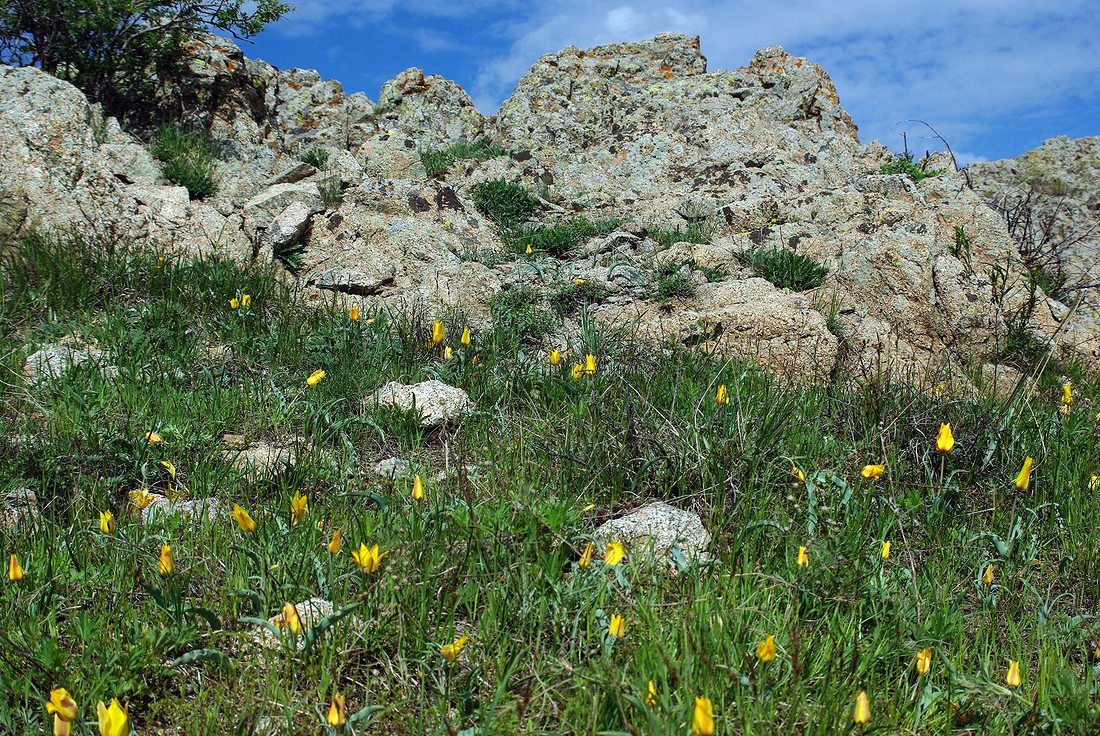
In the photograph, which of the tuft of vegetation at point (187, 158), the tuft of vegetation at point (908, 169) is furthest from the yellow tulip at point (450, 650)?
the tuft of vegetation at point (908, 169)

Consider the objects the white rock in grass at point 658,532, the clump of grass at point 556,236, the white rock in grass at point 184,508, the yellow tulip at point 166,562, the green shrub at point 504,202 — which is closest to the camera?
the yellow tulip at point 166,562

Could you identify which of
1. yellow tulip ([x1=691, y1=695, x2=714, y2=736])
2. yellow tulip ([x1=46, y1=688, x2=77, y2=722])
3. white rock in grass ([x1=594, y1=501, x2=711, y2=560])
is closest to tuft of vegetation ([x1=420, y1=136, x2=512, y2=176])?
white rock in grass ([x1=594, y1=501, x2=711, y2=560])

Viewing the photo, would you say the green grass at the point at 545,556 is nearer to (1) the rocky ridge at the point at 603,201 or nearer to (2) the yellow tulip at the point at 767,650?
(2) the yellow tulip at the point at 767,650

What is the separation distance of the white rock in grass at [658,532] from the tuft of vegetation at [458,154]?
6.02 metres

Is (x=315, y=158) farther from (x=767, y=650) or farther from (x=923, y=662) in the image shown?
(x=923, y=662)

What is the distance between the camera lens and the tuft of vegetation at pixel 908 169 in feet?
25.1

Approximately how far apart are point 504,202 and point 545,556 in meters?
5.37

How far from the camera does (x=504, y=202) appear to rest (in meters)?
7.49

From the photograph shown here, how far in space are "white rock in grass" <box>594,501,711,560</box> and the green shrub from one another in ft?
15.7

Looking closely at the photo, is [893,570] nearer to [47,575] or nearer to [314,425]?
[314,425]

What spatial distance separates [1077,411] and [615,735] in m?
3.88

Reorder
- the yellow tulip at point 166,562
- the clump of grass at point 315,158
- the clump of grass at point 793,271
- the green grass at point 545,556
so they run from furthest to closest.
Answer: the clump of grass at point 315,158, the clump of grass at point 793,271, the yellow tulip at point 166,562, the green grass at point 545,556

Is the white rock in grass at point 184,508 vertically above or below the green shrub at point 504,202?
below

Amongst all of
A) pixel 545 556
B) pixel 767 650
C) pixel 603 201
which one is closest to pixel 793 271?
pixel 603 201
